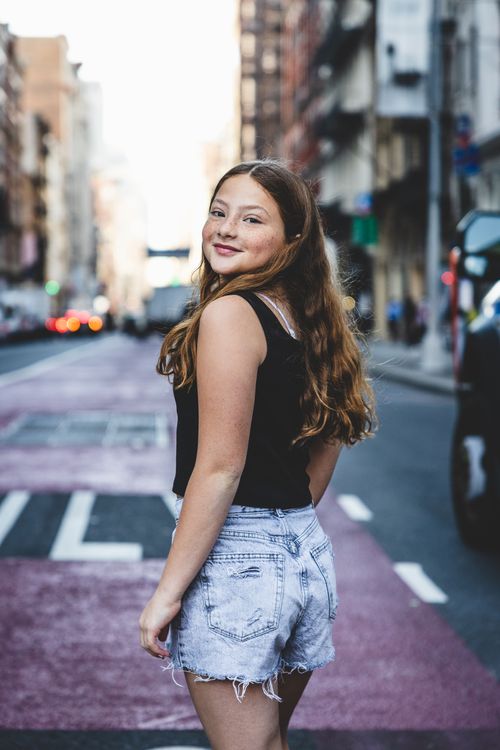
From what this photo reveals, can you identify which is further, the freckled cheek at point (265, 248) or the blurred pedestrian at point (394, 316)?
the blurred pedestrian at point (394, 316)

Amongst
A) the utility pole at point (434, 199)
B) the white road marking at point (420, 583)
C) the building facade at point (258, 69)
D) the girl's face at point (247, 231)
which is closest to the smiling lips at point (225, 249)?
the girl's face at point (247, 231)

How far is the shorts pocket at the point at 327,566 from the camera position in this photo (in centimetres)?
272

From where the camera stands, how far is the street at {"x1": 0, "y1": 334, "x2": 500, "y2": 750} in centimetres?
469

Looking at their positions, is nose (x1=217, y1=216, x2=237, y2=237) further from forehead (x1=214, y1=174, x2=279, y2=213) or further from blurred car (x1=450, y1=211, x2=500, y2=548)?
blurred car (x1=450, y1=211, x2=500, y2=548)

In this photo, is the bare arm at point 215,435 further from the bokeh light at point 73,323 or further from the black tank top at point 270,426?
the bokeh light at point 73,323

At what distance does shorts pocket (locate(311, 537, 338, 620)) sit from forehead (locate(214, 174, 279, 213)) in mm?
747

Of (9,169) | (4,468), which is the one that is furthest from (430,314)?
(9,169)

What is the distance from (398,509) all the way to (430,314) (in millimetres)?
20302

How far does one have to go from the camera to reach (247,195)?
277 cm

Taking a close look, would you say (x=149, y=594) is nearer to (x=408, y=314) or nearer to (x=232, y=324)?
(x=232, y=324)

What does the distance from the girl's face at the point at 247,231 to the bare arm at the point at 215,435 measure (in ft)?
0.70

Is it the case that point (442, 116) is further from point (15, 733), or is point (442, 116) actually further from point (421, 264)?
point (15, 733)

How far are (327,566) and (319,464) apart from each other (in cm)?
31

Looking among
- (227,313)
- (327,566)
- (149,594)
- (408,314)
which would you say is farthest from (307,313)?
(408,314)
